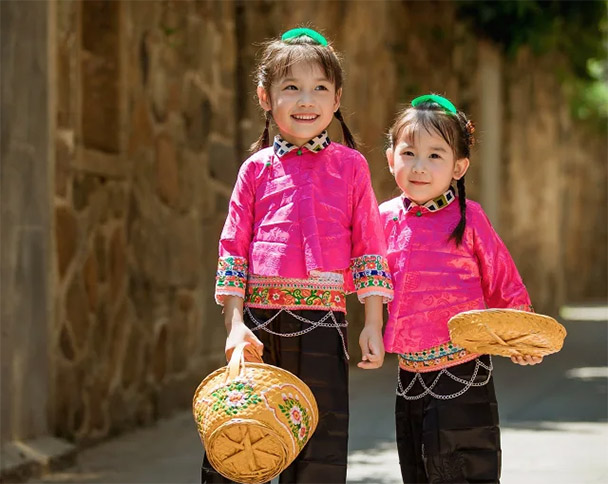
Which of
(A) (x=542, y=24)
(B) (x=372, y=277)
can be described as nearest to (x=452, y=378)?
(B) (x=372, y=277)

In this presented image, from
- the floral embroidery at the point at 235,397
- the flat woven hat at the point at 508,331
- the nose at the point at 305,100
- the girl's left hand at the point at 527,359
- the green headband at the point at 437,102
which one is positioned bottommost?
the floral embroidery at the point at 235,397

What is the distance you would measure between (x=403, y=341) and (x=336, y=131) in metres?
5.62

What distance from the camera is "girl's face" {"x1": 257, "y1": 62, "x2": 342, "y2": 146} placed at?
381cm

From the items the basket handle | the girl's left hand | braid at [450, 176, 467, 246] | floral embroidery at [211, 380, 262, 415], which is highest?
braid at [450, 176, 467, 246]

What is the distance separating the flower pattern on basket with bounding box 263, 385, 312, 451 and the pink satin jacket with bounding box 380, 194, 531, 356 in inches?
23.8

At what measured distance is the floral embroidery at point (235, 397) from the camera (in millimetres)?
3404

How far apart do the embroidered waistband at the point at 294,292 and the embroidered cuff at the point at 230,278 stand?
0.05 m

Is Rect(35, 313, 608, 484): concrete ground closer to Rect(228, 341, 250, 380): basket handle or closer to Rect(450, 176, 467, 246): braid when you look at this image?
Rect(450, 176, 467, 246): braid

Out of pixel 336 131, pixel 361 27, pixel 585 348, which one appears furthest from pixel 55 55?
pixel 585 348

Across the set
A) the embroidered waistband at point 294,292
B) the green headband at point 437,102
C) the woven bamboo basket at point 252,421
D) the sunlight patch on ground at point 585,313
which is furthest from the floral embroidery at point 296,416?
the sunlight patch on ground at point 585,313

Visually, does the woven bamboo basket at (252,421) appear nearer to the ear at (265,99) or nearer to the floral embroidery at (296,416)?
the floral embroidery at (296,416)

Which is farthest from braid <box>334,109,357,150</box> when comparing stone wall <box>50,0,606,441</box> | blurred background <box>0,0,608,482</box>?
stone wall <box>50,0,606,441</box>

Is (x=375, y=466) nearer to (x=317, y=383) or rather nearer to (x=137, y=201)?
(x=137, y=201)

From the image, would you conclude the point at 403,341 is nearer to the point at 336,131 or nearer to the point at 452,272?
the point at 452,272
